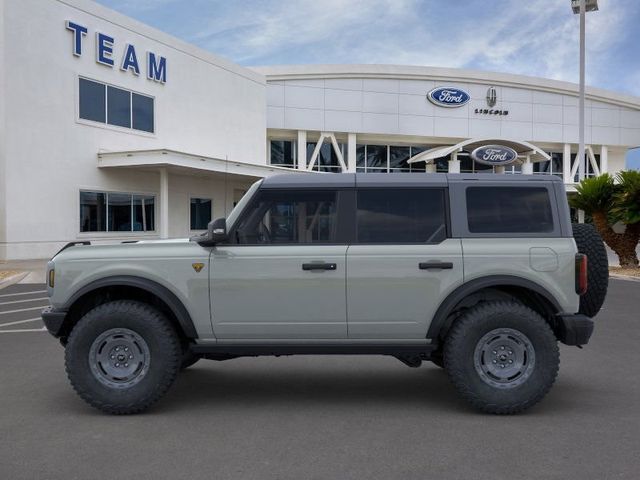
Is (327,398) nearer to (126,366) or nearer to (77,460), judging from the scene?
(126,366)

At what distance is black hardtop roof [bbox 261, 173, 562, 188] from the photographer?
206 inches

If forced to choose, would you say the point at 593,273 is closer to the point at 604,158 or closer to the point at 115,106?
the point at 115,106

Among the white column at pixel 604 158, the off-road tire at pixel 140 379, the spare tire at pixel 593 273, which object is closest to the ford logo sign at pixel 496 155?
the white column at pixel 604 158

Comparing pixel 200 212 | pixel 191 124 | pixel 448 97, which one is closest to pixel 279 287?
pixel 191 124

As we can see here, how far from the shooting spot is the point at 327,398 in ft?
18.4

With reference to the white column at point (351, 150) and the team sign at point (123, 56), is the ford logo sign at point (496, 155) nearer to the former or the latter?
the white column at point (351, 150)

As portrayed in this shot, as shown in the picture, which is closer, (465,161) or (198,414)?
(198,414)

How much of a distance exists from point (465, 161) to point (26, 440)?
137ft

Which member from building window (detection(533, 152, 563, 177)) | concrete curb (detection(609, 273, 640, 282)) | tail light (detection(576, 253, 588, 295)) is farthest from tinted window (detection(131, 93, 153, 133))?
building window (detection(533, 152, 563, 177))

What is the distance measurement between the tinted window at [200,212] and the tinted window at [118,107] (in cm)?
560

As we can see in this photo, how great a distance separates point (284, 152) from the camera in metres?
41.2

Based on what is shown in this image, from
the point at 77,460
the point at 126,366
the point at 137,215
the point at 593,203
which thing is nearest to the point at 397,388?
the point at 126,366

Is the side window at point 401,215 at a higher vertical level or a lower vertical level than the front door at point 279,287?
higher

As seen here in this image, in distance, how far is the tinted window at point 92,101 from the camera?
77.3 feet
